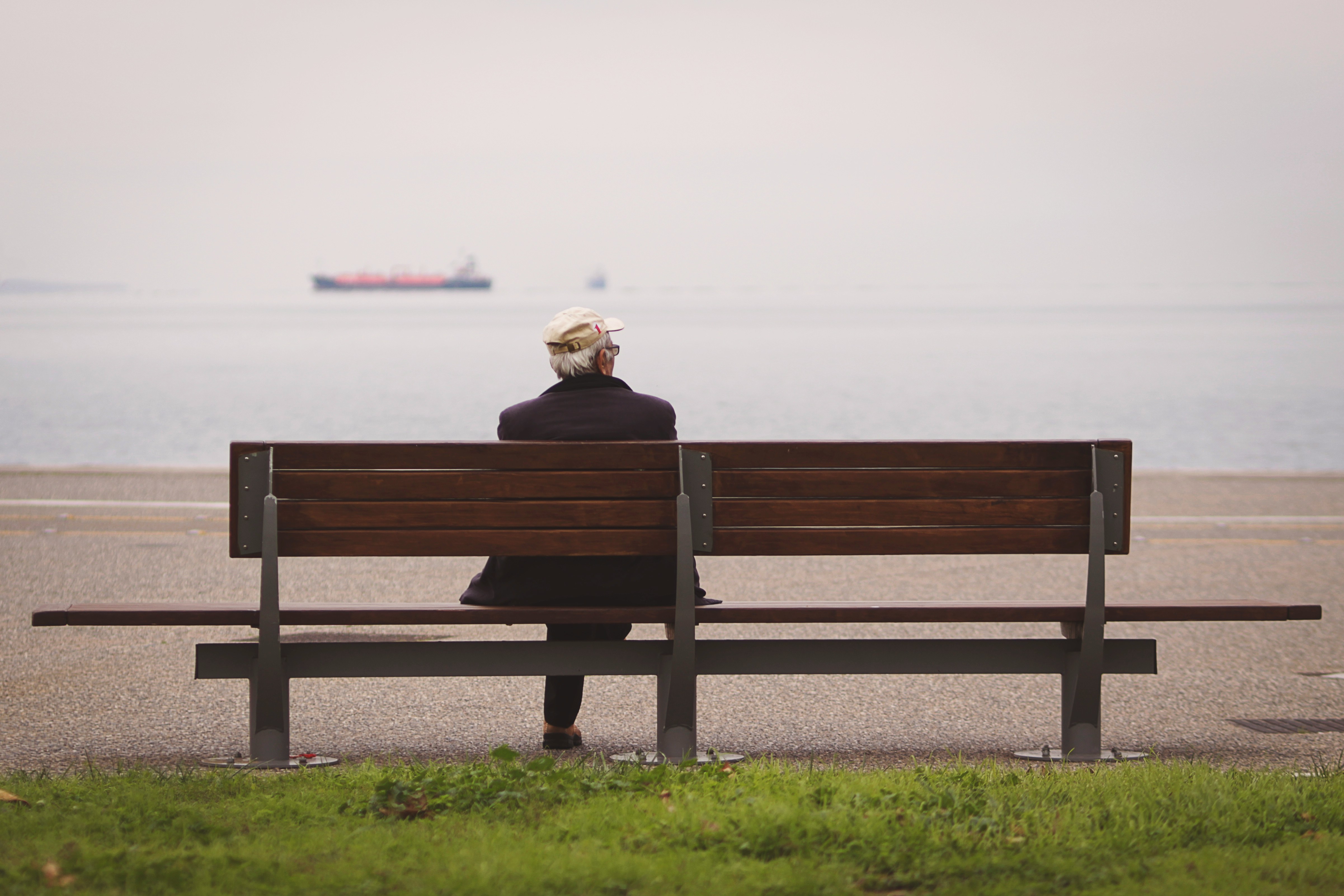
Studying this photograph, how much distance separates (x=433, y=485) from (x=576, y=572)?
509 millimetres

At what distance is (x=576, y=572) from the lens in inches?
181

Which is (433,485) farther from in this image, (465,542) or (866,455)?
(866,455)

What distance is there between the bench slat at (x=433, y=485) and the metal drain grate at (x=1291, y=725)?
8.39ft

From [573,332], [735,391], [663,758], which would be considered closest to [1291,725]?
[663,758]

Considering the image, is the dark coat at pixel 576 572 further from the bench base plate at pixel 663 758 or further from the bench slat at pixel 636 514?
the bench base plate at pixel 663 758

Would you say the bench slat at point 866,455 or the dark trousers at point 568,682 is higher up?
the bench slat at point 866,455

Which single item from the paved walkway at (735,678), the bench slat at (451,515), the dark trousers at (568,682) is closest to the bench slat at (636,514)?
the bench slat at (451,515)

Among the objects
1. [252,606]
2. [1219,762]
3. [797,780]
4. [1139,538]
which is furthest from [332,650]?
[1139,538]

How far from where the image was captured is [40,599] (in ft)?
26.0

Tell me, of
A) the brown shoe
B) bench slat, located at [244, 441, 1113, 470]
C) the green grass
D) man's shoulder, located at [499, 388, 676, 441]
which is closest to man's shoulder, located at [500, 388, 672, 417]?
man's shoulder, located at [499, 388, 676, 441]

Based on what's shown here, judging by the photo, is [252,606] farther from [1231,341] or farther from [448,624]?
[1231,341]

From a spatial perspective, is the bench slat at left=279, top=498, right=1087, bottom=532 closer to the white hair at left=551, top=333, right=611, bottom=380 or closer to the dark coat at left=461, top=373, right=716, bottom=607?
the dark coat at left=461, top=373, right=716, bottom=607

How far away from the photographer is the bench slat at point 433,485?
14.5 feet

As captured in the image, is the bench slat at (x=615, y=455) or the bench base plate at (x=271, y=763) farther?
the bench base plate at (x=271, y=763)
